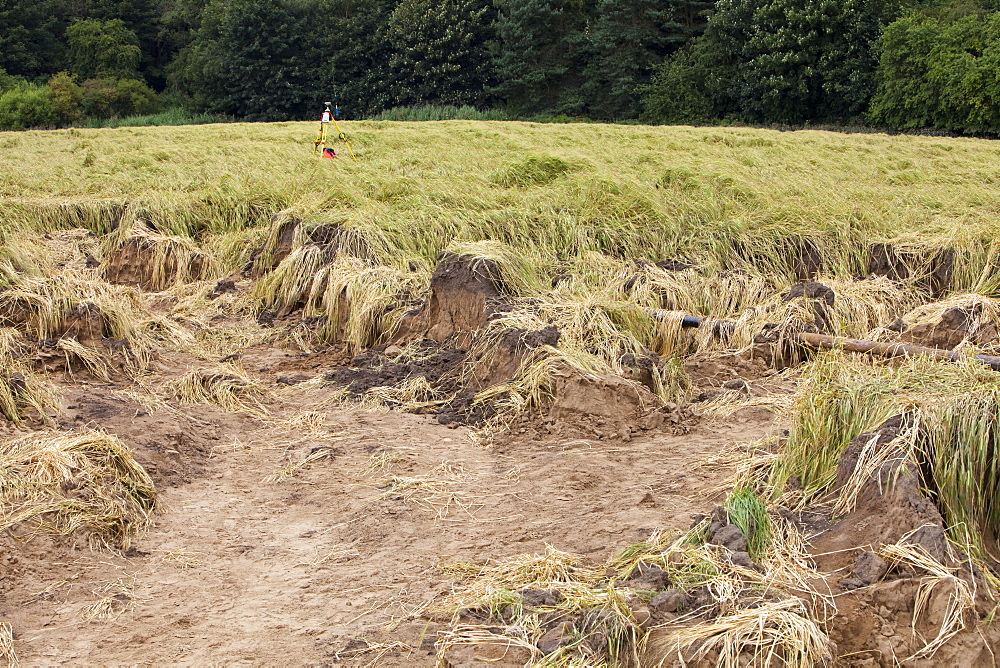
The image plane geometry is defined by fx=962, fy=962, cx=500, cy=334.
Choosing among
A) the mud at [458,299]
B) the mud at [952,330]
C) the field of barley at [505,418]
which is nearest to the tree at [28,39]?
the field of barley at [505,418]

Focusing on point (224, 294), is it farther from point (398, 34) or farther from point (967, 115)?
point (398, 34)

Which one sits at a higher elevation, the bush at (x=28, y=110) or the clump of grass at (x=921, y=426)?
the clump of grass at (x=921, y=426)

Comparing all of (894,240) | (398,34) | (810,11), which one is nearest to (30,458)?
(894,240)

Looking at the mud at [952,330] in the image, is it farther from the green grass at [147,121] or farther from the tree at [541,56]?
the tree at [541,56]

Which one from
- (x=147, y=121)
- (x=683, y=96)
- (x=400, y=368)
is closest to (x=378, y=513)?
(x=400, y=368)

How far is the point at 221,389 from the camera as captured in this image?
20.4ft

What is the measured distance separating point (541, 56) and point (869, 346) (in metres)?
36.8

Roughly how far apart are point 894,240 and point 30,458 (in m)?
6.48

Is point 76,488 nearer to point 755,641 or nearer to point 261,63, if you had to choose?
point 755,641

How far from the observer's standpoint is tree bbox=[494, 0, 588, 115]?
38344 millimetres

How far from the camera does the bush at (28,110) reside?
35.6m

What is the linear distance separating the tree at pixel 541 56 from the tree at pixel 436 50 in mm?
1102

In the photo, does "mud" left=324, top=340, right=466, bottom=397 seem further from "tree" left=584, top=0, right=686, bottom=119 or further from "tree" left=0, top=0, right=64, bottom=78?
"tree" left=0, top=0, right=64, bottom=78

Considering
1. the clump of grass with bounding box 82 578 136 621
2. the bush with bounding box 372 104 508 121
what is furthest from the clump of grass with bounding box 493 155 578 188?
the bush with bounding box 372 104 508 121
